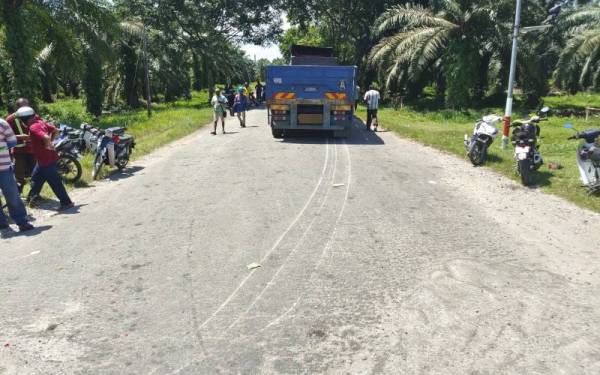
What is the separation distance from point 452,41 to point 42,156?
66.0ft

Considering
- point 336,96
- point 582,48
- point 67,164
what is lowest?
point 67,164

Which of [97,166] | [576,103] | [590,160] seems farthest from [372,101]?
[576,103]

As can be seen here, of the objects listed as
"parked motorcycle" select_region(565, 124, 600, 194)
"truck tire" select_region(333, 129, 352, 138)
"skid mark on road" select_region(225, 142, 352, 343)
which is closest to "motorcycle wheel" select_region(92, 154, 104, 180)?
"skid mark on road" select_region(225, 142, 352, 343)

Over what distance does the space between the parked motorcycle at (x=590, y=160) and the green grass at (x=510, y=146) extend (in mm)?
176

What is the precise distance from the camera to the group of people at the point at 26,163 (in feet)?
22.0

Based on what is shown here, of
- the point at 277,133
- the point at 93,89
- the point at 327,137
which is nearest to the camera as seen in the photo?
the point at 277,133

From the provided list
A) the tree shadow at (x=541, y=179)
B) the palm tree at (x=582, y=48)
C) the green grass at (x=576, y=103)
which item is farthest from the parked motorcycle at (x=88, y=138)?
the green grass at (x=576, y=103)

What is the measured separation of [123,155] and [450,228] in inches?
295

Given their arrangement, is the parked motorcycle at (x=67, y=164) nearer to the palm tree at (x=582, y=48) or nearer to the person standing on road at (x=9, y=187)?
the person standing on road at (x=9, y=187)

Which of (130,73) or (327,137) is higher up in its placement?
(130,73)

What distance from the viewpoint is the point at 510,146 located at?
12953 millimetres

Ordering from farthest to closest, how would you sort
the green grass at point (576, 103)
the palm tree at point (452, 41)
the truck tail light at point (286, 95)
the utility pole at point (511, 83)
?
the green grass at point (576, 103), the palm tree at point (452, 41), the truck tail light at point (286, 95), the utility pole at point (511, 83)

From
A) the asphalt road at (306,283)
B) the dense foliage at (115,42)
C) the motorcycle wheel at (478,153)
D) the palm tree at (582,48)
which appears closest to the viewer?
the asphalt road at (306,283)

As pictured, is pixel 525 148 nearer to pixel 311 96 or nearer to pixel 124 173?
pixel 311 96
